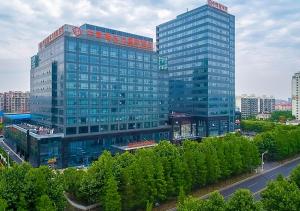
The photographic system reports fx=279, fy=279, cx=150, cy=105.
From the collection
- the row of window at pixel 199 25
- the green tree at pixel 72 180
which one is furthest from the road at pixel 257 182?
the row of window at pixel 199 25

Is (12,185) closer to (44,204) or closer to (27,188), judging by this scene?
(27,188)

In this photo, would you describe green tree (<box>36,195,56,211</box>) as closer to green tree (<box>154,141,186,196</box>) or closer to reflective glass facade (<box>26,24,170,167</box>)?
green tree (<box>154,141,186,196</box>)

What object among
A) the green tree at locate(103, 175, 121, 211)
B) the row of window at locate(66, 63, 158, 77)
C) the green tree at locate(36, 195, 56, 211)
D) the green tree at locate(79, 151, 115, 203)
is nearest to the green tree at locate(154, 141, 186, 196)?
the green tree at locate(79, 151, 115, 203)

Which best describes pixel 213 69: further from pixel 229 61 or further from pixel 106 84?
pixel 106 84

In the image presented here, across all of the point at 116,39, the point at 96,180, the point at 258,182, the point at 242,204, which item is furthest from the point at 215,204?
the point at 116,39

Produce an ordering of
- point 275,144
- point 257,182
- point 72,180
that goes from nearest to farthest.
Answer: point 72,180 < point 257,182 < point 275,144
